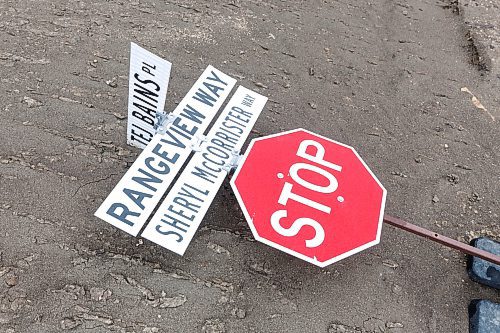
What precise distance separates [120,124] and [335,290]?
69.3 inches

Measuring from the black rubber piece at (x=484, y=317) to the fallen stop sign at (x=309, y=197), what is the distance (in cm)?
77

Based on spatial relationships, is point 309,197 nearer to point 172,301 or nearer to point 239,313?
point 239,313

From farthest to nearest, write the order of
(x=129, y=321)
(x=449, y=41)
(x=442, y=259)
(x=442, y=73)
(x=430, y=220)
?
(x=449, y=41)
(x=442, y=73)
(x=430, y=220)
(x=442, y=259)
(x=129, y=321)

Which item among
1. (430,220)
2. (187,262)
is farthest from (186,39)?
(430,220)

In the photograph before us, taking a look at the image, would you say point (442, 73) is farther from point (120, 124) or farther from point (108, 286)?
point (108, 286)

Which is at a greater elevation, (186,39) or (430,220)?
(186,39)

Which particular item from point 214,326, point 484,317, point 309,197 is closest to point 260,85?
point 309,197

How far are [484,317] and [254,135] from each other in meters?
1.81

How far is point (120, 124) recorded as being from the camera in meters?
3.30

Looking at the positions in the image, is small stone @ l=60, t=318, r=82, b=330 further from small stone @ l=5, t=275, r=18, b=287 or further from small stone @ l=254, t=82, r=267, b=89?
small stone @ l=254, t=82, r=267, b=89

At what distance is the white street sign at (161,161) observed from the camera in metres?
2.29

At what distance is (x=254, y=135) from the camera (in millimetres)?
3455

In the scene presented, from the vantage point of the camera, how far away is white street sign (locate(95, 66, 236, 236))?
7.52 feet

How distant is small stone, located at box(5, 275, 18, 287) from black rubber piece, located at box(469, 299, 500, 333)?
2.43 metres
